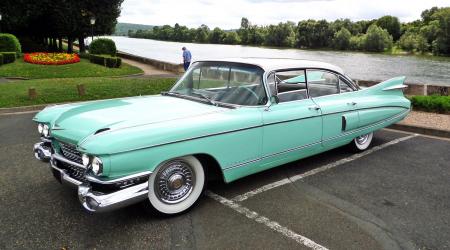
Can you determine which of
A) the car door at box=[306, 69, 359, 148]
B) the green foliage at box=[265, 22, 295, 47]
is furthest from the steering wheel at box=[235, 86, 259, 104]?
the green foliage at box=[265, 22, 295, 47]

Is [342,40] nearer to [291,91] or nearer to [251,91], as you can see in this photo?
[291,91]

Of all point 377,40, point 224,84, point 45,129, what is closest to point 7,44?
point 45,129

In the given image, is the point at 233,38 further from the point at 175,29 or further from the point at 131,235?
the point at 131,235

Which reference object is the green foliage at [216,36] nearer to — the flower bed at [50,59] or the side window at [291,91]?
the flower bed at [50,59]

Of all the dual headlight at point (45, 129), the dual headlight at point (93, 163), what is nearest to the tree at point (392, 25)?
the dual headlight at point (45, 129)

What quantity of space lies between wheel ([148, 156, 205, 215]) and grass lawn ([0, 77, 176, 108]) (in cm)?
857

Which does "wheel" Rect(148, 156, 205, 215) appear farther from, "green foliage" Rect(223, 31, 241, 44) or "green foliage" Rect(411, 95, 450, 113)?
"green foliage" Rect(223, 31, 241, 44)

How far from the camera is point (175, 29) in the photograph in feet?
440

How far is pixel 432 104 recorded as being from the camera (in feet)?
31.4

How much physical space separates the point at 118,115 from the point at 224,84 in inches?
60.3

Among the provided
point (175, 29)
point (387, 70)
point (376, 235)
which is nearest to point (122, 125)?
point (376, 235)

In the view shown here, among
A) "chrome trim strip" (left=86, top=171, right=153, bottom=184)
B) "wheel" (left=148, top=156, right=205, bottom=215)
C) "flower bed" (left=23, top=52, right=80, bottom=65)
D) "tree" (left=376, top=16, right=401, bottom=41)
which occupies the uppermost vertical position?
"tree" (left=376, top=16, right=401, bottom=41)

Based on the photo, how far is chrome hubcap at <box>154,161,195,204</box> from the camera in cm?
373

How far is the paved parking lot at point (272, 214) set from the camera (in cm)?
344
